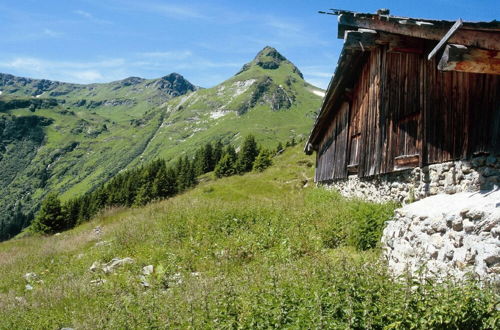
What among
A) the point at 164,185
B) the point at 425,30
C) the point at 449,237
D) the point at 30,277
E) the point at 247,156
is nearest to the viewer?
the point at 449,237

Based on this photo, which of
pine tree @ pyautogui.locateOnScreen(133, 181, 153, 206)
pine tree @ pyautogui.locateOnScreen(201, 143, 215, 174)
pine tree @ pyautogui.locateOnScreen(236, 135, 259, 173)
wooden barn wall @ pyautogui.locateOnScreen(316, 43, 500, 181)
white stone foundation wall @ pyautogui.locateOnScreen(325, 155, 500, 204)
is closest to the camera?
white stone foundation wall @ pyautogui.locateOnScreen(325, 155, 500, 204)

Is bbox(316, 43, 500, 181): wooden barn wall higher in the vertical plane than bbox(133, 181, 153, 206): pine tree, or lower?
higher

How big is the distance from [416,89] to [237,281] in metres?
6.93

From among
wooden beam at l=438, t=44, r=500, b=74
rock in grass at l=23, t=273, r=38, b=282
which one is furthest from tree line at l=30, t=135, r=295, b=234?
wooden beam at l=438, t=44, r=500, b=74

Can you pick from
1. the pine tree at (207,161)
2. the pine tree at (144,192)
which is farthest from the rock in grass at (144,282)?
the pine tree at (207,161)

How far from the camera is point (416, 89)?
973cm

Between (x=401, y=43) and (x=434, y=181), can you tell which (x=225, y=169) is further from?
(x=434, y=181)

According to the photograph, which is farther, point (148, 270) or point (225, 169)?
point (225, 169)

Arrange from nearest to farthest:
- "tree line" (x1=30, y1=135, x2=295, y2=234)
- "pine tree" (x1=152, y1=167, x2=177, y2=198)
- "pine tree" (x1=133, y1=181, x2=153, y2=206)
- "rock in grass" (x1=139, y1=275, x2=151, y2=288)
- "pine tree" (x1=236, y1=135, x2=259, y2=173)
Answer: "rock in grass" (x1=139, y1=275, x2=151, y2=288)
"pine tree" (x1=152, y1=167, x2=177, y2=198)
"tree line" (x1=30, y1=135, x2=295, y2=234)
"pine tree" (x1=133, y1=181, x2=153, y2=206)
"pine tree" (x1=236, y1=135, x2=259, y2=173)

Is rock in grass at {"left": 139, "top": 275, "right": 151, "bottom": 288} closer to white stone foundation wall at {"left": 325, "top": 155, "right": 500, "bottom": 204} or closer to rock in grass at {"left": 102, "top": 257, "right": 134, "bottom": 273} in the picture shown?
rock in grass at {"left": 102, "top": 257, "right": 134, "bottom": 273}

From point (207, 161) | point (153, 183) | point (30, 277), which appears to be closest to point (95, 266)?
point (30, 277)

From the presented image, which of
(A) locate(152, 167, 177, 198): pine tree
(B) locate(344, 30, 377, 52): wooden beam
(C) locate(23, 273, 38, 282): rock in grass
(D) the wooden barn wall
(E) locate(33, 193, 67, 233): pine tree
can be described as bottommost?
(E) locate(33, 193, 67, 233): pine tree

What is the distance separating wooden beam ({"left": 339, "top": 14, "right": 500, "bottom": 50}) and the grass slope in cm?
381

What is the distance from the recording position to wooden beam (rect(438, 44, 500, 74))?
566cm
